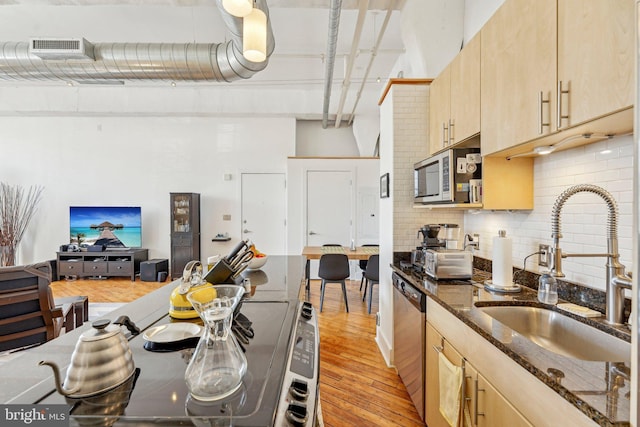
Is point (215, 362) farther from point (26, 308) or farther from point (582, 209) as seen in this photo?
point (26, 308)

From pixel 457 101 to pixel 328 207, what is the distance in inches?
151

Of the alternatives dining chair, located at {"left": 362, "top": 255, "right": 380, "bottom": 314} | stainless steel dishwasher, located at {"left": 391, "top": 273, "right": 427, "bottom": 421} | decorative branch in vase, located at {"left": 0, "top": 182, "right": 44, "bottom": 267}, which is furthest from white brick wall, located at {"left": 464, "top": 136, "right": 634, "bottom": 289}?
decorative branch in vase, located at {"left": 0, "top": 182, "right": 44, "bottom": 267}

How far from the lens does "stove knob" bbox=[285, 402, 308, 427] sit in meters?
0.72

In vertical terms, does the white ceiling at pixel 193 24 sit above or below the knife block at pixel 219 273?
above

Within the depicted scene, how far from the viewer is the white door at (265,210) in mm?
5902

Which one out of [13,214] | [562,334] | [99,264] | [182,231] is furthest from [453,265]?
[13,214]

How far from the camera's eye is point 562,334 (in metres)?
1.29

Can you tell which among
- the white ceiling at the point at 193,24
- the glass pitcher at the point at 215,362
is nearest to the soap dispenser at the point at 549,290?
the glass pitcher at the point at 215,362

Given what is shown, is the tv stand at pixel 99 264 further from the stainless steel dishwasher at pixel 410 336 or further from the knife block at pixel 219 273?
the stainless steel dishwasher at pixel 410 336

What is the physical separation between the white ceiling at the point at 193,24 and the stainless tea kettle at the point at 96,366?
2.83 m

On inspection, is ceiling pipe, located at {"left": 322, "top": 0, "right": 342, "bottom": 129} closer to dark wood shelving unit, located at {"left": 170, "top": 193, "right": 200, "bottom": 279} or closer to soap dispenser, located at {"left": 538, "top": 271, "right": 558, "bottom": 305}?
soap dispenser, located at {"left": 538, "top": 271, "right": 558, "bottom": 305}

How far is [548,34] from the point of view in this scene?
1.19 meters

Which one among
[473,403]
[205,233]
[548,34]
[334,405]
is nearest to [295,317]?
[473,403]

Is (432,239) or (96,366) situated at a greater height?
(432,239)
